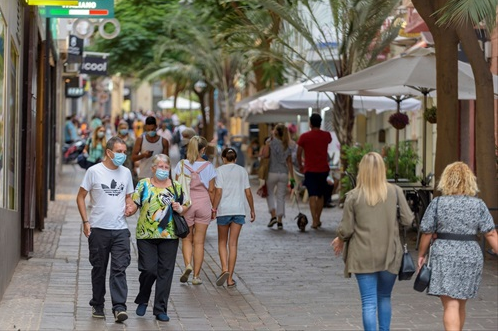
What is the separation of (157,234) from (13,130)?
322 centimetres

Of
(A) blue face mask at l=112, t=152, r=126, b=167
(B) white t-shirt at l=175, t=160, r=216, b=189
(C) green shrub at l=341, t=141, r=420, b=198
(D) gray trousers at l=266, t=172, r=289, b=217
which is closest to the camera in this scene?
(A) blue face mask at l=112, t=152, r=126, b=167

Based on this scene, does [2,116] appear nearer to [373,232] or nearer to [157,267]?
[157,267]

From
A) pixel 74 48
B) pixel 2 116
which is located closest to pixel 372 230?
pixel 2 116

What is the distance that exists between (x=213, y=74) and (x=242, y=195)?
31.8 metres

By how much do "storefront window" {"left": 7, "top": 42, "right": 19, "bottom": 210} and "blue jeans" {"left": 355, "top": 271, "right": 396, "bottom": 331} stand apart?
5.06m

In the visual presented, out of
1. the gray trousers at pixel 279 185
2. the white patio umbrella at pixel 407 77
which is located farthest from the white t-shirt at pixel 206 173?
the gray trousers at pixel 279 185

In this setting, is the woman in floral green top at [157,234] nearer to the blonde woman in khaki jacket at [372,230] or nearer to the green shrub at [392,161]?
the blonde woman in khaki jacket at [372,230]

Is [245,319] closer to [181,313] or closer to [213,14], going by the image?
[181,313]

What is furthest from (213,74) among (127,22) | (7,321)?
(7,321)

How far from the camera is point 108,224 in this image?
1016cm

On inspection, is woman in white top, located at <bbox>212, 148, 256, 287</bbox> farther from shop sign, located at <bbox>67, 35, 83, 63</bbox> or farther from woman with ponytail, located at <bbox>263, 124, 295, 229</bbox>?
shop sign, located at <bbox>67, 35, 83, 63</bbox>

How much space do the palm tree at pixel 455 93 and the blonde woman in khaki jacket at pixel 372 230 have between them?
5.29 meters

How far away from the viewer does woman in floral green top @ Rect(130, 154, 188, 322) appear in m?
10.3

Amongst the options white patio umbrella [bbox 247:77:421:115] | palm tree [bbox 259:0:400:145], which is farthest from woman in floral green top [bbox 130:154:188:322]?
white patio umbrella [bbox 247:77:421:115]
